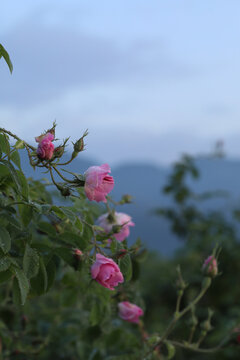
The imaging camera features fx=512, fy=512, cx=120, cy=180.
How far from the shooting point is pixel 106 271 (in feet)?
2.50

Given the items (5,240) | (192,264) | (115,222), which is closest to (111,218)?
(115,222)

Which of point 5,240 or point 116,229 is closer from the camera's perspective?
point 5,240

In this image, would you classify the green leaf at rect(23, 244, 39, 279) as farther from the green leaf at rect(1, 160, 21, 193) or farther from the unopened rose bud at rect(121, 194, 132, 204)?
the unopened rose bud at rect(121, 194, 132, 204)

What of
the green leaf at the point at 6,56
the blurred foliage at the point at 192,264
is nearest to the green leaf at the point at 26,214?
the green leaf at the point at 6,56

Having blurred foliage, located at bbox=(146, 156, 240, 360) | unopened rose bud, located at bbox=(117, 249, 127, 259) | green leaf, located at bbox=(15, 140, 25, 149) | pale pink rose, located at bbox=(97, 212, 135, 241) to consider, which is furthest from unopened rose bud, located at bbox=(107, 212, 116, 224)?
blurred foliage, located at bbox=(146, 156, 240, 360)

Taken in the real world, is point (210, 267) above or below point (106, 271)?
above

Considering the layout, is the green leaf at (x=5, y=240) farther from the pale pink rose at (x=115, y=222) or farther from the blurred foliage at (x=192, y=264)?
the blurred foliage at (x=192, y=264)

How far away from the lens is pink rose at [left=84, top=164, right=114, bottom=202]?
0.74 m

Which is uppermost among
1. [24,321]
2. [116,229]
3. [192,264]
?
[192,264]

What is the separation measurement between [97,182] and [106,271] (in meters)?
0.14

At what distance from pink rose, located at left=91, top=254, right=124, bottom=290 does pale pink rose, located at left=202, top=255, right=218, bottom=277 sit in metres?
0.35

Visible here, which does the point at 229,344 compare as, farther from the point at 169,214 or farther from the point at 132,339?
the point at 169,214

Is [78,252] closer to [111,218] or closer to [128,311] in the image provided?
[111,218]

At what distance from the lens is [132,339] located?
1.28 metres
